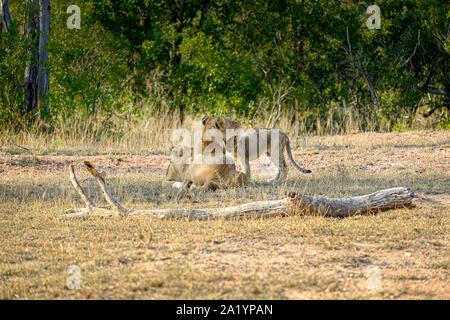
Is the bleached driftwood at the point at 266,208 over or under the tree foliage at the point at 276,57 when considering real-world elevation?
under

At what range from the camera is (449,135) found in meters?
13.3

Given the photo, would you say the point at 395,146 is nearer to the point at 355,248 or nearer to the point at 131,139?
the point at 131,139

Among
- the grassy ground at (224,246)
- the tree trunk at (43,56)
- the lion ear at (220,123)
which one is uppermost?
the tree trunk at (43,56)

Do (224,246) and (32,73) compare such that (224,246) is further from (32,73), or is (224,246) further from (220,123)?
(32,73)

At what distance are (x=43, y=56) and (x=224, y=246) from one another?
10.9m

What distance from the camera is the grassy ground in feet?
13.8

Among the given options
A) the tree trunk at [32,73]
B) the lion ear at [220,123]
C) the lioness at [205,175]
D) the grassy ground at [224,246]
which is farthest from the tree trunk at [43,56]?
the lion ear at [220,123]

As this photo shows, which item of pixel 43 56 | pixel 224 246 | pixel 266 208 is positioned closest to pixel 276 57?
pixel 43 56

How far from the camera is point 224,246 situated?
5355 millimetres

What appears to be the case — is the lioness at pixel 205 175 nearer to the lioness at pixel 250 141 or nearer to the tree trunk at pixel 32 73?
the lioness at pixel 250 141

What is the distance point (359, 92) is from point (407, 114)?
5.83 feet

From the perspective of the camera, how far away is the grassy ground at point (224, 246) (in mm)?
4215

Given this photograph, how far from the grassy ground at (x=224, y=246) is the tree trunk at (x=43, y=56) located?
537cm

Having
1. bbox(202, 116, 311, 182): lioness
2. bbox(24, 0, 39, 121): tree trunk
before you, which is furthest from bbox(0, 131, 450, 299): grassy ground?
bbox(24, 0, 39, 121): tree trunk
